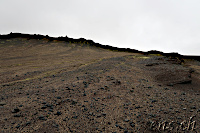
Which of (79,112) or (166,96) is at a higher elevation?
(166,96)

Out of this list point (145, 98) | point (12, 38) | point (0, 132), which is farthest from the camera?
point (12, 38)

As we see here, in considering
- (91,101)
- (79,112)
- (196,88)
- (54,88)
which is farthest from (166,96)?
(54,88)

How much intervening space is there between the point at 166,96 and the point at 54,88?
4054 mm

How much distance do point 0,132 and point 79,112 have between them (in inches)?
65.8

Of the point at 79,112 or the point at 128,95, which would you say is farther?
the point at 128,95

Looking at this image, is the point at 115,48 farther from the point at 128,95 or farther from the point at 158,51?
the point at 128,95

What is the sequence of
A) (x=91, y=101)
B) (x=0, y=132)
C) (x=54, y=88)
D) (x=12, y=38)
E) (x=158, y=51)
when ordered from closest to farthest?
(x=0, y=132)
(x=91, y=101)
(x=54, y=88)
(x=12, y=38)
(x=158, y=51)

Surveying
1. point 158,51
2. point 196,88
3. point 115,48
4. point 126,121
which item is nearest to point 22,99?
point 126,121

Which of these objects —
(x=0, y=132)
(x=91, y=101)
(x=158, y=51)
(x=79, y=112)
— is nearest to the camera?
(x=0, y=132)

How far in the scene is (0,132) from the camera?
2.55 metres

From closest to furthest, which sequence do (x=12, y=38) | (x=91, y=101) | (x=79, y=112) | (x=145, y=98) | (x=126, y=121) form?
(x=126, y=121) < (x=79, y=112) < (x=91, y=101) < (x=145, y=98) < (x=12, y=38)

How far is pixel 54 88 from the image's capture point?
4770 mm

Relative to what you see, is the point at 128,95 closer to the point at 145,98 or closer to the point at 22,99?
the point at 145,98

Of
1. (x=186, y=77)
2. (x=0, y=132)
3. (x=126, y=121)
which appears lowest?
(x=0, y=132)
